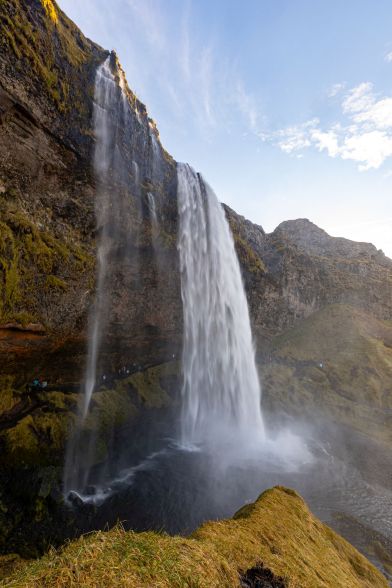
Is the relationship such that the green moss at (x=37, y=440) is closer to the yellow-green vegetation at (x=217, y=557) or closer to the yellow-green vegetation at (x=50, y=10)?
the yellow-green vegetation at (x=217, y=557)

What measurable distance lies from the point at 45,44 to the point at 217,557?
28217 millimetres

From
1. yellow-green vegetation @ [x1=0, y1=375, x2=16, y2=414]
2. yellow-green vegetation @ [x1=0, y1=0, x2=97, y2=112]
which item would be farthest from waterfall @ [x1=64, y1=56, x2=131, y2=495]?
yellow-green vegetation @ [x1=0, y1=375, x2=16, y2=414]

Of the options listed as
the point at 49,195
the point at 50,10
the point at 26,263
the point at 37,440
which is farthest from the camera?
the point at 49,195

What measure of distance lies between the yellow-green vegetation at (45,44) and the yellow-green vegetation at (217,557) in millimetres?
24377

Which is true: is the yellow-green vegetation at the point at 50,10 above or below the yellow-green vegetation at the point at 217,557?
above

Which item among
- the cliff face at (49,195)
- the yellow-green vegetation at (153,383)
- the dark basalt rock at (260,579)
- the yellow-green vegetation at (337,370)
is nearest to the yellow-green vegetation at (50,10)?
the cliff face at (49,195)

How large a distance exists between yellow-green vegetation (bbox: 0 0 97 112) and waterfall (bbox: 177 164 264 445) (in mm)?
13857

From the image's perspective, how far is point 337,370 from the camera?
142 ft

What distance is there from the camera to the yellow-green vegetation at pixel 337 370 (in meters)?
36.4

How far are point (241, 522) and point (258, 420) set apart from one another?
27801 mm

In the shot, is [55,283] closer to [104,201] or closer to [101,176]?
[104,201]

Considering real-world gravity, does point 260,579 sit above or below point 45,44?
below

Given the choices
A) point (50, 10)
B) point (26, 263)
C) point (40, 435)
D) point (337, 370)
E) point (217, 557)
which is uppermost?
point (50, 10)

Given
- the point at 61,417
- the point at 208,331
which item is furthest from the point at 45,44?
the point at 208,331
